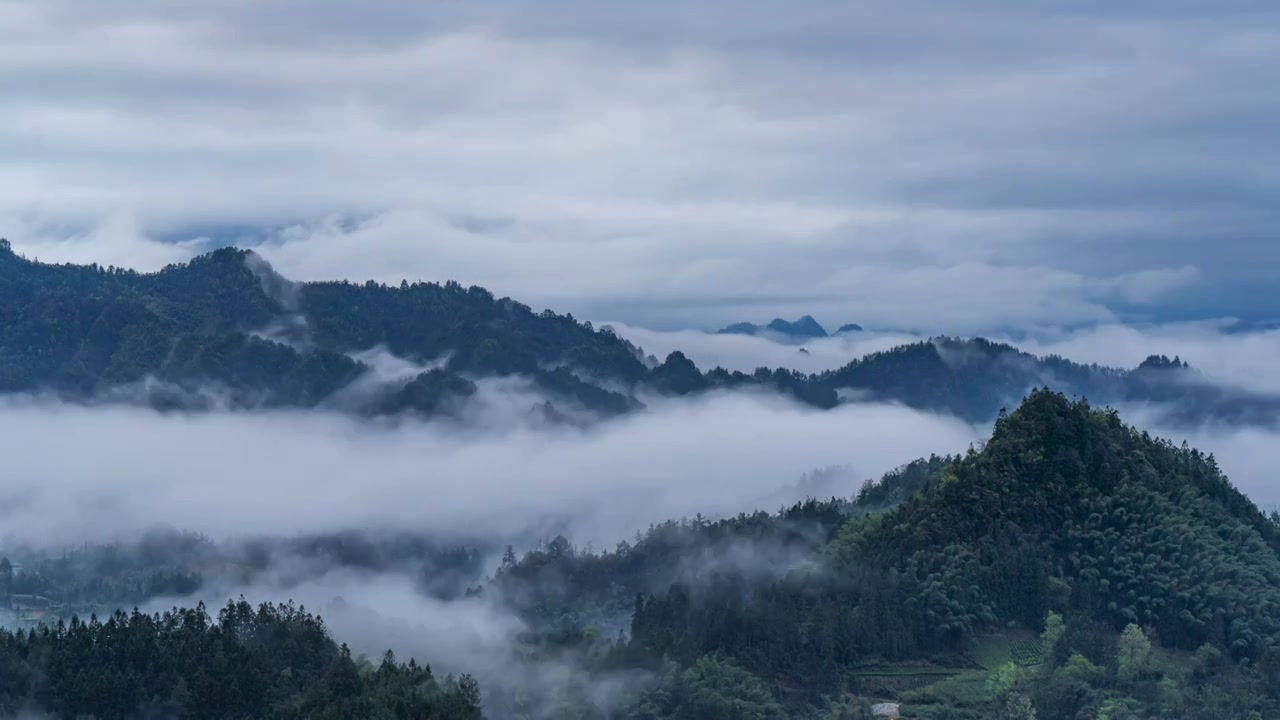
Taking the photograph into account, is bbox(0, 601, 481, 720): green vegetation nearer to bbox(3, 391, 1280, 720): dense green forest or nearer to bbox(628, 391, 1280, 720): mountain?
bbox(3, 391, 1280, 720): dense green forest

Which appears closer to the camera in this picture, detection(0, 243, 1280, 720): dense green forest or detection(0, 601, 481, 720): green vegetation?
detection(0, 601, 481, 720): green vegetation

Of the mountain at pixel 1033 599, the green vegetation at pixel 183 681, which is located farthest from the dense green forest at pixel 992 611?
the green vegetation at pixel 183 681

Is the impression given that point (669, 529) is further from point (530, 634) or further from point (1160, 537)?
point (1160, 537)

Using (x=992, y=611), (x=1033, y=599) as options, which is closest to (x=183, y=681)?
(x=992, y=611)

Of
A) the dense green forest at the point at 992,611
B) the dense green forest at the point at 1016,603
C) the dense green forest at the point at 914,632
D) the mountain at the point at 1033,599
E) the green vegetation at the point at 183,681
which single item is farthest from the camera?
the mountain at the point at 1033,599

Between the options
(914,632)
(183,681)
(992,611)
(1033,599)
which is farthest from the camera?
(1033,599)

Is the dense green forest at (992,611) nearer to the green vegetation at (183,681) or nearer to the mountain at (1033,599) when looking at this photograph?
the mountain at (1033,599)

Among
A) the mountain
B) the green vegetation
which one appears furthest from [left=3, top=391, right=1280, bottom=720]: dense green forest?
the green vegetation

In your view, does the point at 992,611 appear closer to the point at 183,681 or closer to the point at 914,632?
the point at 914,632

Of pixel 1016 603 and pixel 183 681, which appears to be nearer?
pixel 183 681

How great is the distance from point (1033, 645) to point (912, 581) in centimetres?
876

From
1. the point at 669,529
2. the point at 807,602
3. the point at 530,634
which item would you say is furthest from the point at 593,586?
the point at 807,602

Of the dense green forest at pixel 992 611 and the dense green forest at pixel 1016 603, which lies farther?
the dense green forest at pixel 1016 603

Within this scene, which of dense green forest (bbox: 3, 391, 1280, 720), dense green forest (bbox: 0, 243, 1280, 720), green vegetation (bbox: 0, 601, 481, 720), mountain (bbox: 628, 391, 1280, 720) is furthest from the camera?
mountain (bbox: 628, 391, 1280, 720)
